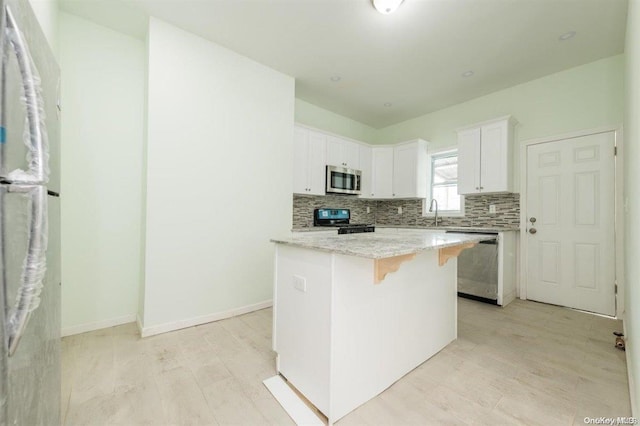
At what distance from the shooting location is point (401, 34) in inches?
101

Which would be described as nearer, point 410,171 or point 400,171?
point 410,171

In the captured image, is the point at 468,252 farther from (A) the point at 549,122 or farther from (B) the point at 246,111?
(B) the point at 246,111

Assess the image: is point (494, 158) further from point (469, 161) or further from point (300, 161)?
point (300, 161)

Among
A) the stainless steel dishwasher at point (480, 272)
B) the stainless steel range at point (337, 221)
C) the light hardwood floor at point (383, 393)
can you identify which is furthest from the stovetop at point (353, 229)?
the light hardwood floor at point (383, 393)

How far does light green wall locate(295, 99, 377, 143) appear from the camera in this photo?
13.7 ft

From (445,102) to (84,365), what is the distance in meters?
5.07

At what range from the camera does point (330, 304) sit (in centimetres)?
138

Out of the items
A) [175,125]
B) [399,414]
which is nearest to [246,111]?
[175,125]

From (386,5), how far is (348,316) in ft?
7.73

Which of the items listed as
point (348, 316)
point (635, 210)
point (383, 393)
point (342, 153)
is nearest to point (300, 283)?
point (348, 316)

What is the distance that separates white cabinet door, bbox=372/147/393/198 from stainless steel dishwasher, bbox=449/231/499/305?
5.51 feet

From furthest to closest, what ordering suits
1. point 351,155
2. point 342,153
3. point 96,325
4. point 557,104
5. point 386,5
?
point 351,155
point 342,153
point 557,104
point 96,325
point 386,5

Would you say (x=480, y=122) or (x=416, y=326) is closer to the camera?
(x=416, y=326)

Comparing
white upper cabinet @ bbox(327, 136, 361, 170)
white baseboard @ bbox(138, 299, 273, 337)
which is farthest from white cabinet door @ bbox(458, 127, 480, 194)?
white baseboard @ bbox(138, 299, 273, 337)
